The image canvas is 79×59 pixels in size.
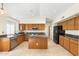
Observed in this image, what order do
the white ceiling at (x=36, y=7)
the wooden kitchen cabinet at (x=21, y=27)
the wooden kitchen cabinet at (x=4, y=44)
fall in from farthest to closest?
the wooden kitchen cabinet at (x=21, y=27) < the wooden kitchen cabinet at (x=4, y=44) < the white ceiling at (x=36, y=7)

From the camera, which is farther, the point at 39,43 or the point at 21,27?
the point at 21,27

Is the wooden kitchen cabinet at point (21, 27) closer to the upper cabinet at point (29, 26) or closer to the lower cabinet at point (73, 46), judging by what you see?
the upper cabinet at point (29, 26)

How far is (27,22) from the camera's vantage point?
11.5 m

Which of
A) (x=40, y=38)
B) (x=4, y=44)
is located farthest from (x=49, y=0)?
(x=40, y=38)

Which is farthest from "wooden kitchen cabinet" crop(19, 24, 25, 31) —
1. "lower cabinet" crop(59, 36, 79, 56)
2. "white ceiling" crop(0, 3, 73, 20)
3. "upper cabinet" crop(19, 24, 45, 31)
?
"lower cabinet" crop(59, 36, 79, 56)

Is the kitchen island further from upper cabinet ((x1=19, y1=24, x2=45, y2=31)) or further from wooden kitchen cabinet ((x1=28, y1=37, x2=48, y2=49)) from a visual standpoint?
upper cabinet ((x1=19, y1=24, x2=45, y2=31))

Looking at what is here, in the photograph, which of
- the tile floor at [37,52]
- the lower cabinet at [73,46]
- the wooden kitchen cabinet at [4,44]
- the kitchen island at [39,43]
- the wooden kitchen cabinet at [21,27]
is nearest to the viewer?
the lower cabinet at [73,46]

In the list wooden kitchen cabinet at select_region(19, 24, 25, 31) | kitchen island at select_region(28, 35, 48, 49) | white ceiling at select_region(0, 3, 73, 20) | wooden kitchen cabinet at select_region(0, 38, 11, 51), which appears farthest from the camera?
wooden kitchen cabinet at select_region(19, 24, 25, 31)

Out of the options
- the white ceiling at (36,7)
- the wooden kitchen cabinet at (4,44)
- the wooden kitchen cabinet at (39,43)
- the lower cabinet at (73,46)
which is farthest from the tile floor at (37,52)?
the white ceiling at (36,7)

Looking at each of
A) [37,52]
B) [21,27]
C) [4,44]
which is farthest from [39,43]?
[21,27]

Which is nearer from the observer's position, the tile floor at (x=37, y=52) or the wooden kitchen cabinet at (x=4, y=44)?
the tile floor at (x=37, y=52)

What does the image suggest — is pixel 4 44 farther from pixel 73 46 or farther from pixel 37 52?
pixel 73 46

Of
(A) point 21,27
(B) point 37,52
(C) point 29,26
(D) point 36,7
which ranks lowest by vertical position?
(B) point 37,52

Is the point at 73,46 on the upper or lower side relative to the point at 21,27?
lower
